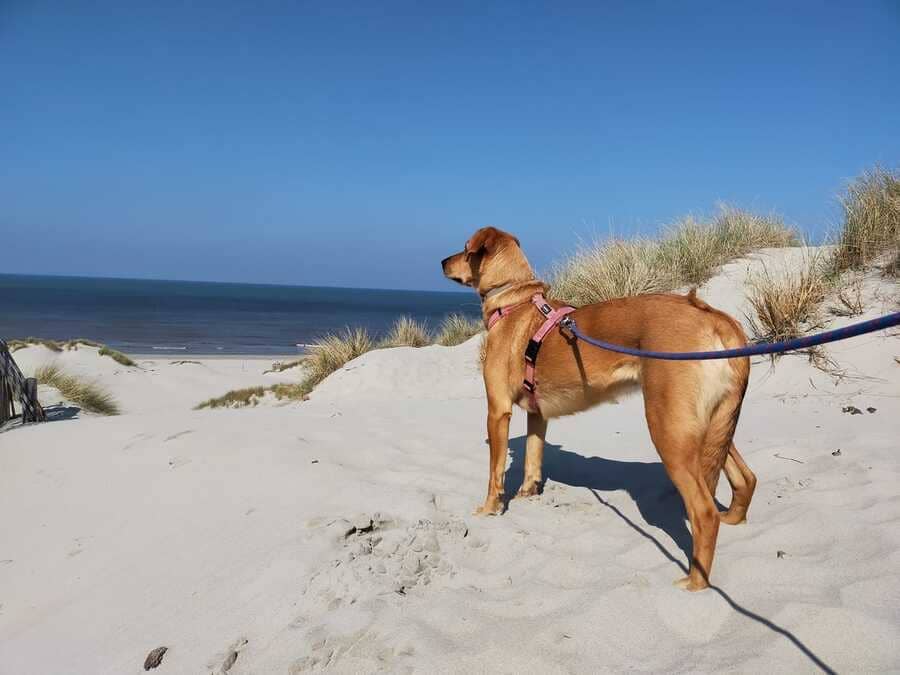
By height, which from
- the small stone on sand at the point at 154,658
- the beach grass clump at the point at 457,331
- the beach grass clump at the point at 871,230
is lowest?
the small stone on sand at the point at 154,658

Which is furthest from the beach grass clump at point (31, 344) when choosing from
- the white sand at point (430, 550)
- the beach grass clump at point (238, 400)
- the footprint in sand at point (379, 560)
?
the footprint in sand at point (379, 560)

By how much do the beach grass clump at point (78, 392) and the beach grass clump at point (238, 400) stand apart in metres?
1.53

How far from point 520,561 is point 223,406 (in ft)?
29.9

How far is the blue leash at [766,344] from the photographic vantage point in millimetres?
1556

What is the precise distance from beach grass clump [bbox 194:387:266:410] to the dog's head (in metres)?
7.48

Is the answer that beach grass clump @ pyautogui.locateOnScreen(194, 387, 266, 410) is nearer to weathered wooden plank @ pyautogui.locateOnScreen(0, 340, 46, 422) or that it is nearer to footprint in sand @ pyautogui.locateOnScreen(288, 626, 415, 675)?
weathered wooden plank @ pyautogui.locateOnScreen(0, 340, 46, 422)

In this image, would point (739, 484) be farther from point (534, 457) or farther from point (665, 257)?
point (665, 257)

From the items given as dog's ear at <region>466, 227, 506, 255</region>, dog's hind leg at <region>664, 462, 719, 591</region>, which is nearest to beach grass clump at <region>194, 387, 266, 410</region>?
dog's ear at <region>466, 227, 506, 255</region>

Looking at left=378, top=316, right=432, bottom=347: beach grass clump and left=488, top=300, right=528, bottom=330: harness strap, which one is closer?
left=488, top=300, right=528, bottom=330: harness strap

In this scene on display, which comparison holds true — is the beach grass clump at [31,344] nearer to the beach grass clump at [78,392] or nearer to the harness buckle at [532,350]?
the beach grass clump at [78,392]

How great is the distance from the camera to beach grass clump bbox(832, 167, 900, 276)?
764cm

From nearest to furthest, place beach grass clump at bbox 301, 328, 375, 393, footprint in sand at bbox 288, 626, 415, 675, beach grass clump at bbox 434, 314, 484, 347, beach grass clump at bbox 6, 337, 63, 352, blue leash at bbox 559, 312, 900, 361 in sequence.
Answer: blue leash at bbox 559, 312, 900, 361 → footprint in sand at bbox 288, 626, 415, 675 → beach grass clump at bbox 301, 328, 375, 393 → beach grass clump at bbox 434, 314, 484, 347 → beach grass clump at bbox 6, 337, 63, 352

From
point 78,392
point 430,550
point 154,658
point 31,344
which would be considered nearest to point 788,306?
point 430,550

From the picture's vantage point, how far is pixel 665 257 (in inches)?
418
